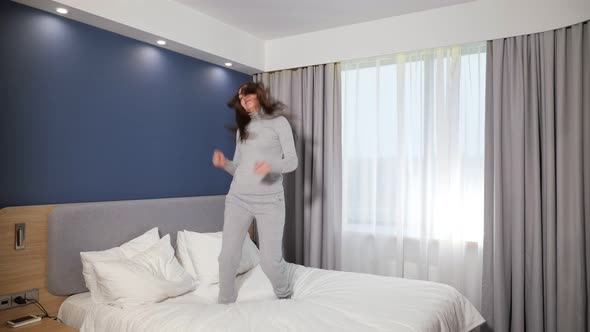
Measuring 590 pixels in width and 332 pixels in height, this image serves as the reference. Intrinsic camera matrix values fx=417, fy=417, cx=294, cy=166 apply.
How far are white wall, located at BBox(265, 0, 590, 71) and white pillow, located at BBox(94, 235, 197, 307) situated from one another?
2.39 metres

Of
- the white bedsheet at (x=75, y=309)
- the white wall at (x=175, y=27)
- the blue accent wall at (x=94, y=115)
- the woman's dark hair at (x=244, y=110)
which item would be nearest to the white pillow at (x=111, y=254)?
the white bedsheet at (x=75, y=309)

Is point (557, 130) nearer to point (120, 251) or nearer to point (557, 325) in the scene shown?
point (557, 325)

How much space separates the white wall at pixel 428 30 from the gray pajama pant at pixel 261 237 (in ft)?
5.93

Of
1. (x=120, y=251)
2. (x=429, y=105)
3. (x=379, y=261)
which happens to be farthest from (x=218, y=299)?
(x=429, y=105)

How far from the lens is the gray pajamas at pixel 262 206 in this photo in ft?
8.46

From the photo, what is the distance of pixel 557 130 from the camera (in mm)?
2957

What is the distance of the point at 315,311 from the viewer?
7.11 feet

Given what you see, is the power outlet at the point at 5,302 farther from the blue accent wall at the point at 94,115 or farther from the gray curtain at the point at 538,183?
the gray curtain at the point at 538,183

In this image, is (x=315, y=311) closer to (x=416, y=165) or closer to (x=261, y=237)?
(x=261, y=237)

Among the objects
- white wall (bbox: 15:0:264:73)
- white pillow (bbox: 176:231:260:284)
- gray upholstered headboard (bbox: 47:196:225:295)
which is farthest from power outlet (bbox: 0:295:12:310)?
white wall (bbox: 15:0:264:73)

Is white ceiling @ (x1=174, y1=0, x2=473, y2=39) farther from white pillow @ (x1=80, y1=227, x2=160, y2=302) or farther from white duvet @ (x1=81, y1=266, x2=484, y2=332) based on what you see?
white duvet @ (x1=81, y1=266, x2=484, y2=332)

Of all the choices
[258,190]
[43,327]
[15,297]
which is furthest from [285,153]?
[15,297]

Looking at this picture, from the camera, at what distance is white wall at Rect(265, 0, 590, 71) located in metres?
3.00

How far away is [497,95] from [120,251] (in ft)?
9.60
